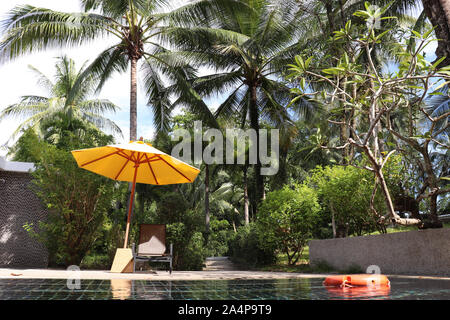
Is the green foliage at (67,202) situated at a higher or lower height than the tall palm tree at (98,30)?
lower

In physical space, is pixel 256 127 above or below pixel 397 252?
above

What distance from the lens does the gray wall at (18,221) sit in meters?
10.1

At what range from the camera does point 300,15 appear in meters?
12.7

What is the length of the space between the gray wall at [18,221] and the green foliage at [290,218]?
673 cm

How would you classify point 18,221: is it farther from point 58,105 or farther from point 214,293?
point 58,105

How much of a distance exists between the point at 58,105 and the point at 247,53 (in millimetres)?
12881

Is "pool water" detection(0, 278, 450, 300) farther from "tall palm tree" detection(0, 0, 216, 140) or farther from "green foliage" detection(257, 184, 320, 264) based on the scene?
"tall palm tree" detection(0, 0, 216, 140)

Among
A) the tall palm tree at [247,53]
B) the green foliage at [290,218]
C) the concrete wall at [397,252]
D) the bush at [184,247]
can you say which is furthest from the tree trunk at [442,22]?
the bush at [184,247]

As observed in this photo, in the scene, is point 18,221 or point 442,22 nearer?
point 442,22

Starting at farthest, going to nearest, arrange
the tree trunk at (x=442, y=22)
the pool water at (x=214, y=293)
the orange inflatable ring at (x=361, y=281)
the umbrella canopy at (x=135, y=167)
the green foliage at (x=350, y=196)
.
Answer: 1. the green foliage at (x=350, y=196)
2. the umbrella canopy at (x=135, y=167)
3. the tree trunk at (x=442, y=22)
4. the orange inflatable ring at (x=361, y=281)
5. the pool water at (x=214, y=293)

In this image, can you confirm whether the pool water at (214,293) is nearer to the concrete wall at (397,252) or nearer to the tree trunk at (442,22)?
the concrete wall at (397,252)

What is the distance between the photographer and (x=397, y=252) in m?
7.36

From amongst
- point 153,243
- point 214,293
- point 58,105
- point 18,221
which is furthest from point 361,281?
point 58,105
